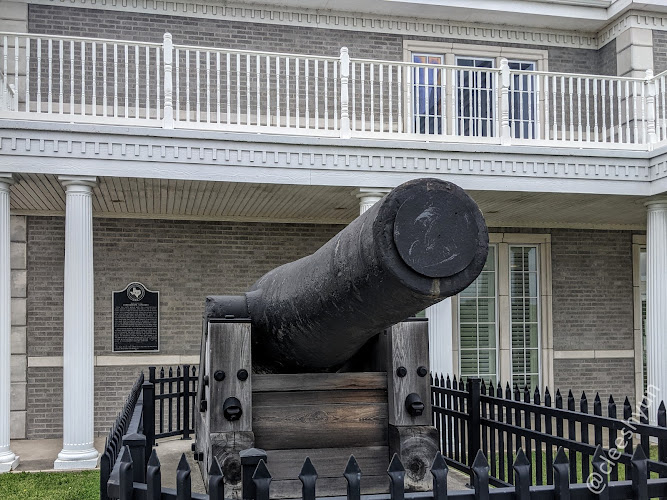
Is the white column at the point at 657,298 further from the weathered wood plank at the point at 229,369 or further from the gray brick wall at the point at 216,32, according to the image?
the weathered wood plank at the point at 229,369

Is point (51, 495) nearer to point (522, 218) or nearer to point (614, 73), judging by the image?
point (522, 218)

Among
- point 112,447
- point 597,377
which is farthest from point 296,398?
point 597,377

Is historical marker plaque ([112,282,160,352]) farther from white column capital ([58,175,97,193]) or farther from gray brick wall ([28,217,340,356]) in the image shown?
white column capital ([58,175,97,193])

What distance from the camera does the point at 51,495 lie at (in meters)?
7.71

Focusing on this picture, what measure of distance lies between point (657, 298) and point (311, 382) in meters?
8.48

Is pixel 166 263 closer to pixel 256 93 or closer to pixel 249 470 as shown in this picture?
pixel 256 93

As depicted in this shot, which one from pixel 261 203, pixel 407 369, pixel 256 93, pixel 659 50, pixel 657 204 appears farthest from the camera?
pixel 659 50

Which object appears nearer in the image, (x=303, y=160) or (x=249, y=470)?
(x=249, y=470)

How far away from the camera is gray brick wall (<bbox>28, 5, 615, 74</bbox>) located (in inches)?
459

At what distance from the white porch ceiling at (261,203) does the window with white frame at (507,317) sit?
639 mm

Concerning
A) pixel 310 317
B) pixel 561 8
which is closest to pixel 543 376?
pixel 561 8

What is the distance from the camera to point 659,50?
13219mm

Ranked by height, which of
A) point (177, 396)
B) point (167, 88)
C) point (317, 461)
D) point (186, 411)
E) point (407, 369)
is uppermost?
point (167, 88)

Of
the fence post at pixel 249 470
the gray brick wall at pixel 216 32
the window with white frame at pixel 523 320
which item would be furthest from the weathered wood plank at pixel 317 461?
the window with white frame at pixel 523 320
